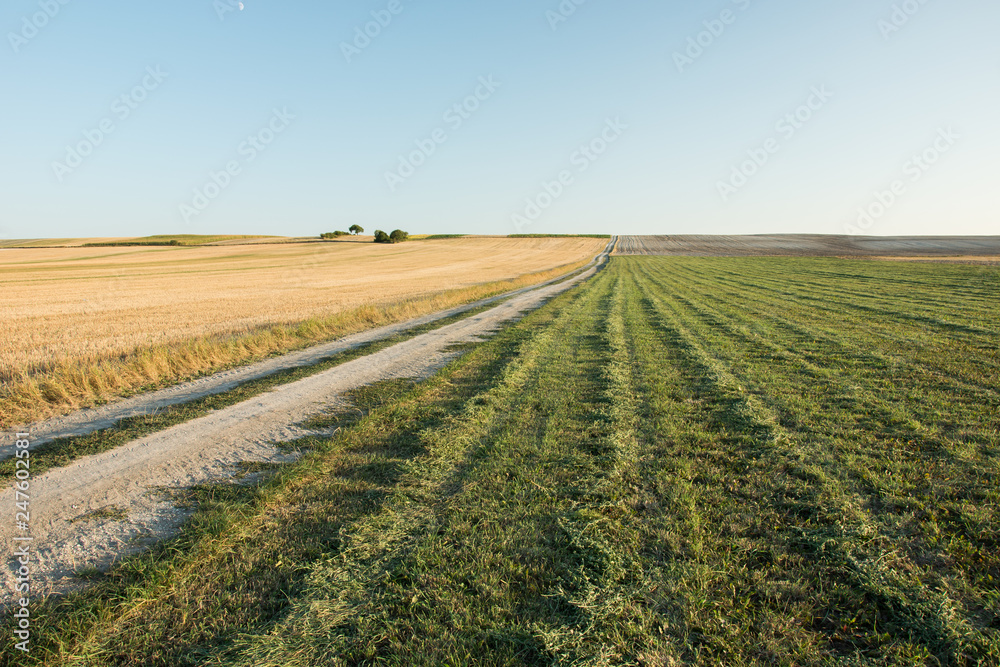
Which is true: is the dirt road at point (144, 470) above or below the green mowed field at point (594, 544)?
below

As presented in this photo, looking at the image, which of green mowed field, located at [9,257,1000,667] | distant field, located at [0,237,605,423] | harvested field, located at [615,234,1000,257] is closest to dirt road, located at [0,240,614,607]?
green mowed field, located at [9,257,1000,667]

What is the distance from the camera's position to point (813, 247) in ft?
304

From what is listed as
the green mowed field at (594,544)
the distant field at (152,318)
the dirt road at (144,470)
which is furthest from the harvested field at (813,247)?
the dirt road at (144,470)

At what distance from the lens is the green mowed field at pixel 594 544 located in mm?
2936

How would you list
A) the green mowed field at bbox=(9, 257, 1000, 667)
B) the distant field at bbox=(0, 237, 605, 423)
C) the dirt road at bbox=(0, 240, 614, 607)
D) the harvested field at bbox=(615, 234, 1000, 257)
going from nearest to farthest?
the green mowed field at bbox=(9, 257, 1000, 667), the dirt road at bbox=(0, 240, 614, 607), the distant field at bbox=(0, 237, 605, 423), the harvested field at bbox=(615, 234, 1000, 257)

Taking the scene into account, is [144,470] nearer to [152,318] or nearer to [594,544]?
[594,544]

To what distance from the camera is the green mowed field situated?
2.94m

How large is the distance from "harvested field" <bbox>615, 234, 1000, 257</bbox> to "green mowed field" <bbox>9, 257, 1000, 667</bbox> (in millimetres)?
86007

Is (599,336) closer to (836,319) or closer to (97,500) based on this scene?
(836,319)

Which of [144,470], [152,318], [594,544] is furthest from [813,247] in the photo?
[144,470]

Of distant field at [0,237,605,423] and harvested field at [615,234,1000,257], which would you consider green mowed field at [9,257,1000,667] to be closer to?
distant field at [0,237,605,423]

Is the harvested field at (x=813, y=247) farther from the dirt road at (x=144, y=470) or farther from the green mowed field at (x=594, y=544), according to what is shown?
the dirt road at (x=144, y=470)

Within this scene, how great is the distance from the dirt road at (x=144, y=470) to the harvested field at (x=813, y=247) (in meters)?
87.4

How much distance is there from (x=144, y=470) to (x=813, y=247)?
11249 centimetres
